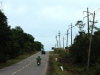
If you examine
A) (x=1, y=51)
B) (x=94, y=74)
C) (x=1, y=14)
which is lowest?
(x=94, y=74)

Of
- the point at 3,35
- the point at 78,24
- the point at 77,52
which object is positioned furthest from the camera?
the point at 78,24

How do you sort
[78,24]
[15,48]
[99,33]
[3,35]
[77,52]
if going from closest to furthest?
[3,35]
[99,33]
[77,52]
[15,48]
[78,24]

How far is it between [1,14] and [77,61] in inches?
866

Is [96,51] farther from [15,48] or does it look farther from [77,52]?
[15,48]

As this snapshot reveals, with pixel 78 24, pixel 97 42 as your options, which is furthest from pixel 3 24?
pixel 78 24

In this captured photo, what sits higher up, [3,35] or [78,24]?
[78,24]

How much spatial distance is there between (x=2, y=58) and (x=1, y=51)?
5.11 ft

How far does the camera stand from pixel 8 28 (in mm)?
43750

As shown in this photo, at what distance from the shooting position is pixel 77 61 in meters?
55.8

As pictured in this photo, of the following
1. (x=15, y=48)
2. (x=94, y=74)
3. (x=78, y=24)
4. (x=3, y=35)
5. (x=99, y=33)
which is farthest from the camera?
(x=78, y=24)

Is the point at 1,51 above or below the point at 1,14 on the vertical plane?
below

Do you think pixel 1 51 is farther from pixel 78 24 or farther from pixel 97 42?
pixel 78 24

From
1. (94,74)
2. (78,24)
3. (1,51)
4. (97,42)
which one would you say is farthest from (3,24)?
(78,24)

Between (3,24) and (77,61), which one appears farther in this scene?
(77,61)
